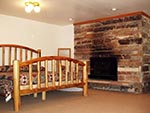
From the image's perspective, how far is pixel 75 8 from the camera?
506 centimetres

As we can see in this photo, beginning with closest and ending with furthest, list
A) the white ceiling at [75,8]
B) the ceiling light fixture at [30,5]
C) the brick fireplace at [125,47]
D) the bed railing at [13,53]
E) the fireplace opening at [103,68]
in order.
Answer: the ceiling light fixture at [30,5], the white ceiling at [75,8], the brick fireplace at [125,47], the bed railing at [13,53], the fireplace opening at [103,68]

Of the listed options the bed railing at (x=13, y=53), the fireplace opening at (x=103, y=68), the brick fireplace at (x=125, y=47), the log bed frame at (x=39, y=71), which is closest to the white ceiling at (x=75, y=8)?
the brick fireplace at (x=125, y=47)

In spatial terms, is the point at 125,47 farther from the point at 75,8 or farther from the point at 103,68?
the point at 75,8

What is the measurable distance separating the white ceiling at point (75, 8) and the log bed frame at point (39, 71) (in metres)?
1.10

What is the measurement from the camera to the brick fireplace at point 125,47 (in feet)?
17.9

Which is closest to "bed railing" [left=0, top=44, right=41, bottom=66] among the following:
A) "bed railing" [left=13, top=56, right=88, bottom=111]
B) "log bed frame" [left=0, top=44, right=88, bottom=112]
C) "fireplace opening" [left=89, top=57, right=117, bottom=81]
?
"log bed frame" [left=0, top=44, right=88, bottom=112]

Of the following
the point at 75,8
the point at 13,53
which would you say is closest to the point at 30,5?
the point at 75,8

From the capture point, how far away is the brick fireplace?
17.9ft

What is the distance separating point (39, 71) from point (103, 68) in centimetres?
281

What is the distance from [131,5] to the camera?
474 centimetres

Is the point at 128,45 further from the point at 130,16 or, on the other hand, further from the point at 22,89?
the point at 22,89

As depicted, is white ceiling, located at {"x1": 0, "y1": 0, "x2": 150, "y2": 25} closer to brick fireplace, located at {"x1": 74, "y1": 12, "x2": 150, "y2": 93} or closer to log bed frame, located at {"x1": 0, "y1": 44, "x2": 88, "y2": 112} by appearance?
brick fireplace, located at {"x1": 74, "y1": 12, "x2": 150, "y2": 93}

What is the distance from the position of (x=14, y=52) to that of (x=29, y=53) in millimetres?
577

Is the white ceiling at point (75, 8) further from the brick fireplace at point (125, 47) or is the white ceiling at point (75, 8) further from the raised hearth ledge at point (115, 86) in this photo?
the raised hearth ledge at point (115, 86)
